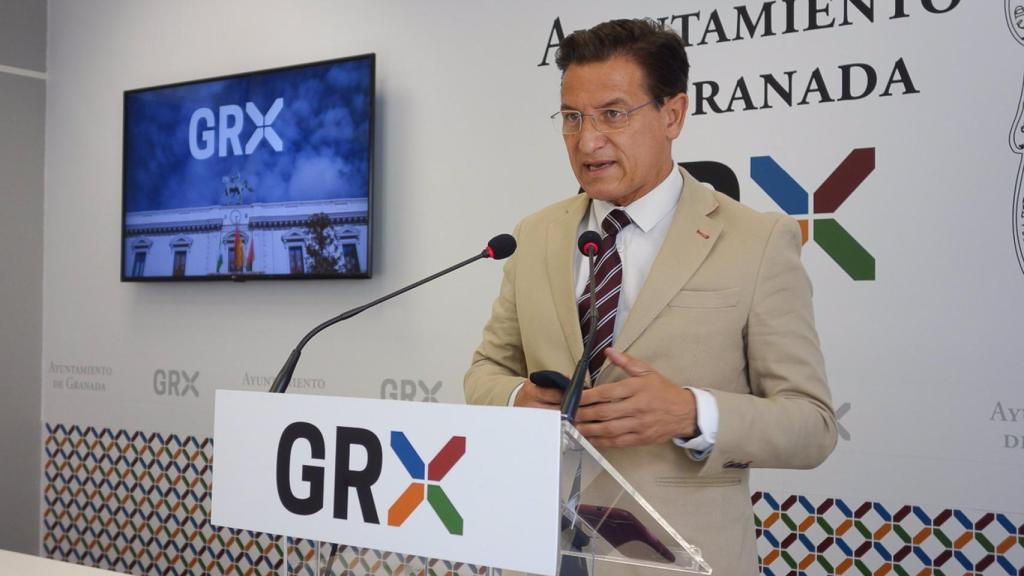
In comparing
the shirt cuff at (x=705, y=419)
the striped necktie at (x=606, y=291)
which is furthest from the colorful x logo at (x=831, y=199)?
the shirt cuff at (x=705, y=419)

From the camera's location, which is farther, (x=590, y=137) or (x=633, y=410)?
(x=590, y=137)

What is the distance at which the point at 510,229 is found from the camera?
129 inches

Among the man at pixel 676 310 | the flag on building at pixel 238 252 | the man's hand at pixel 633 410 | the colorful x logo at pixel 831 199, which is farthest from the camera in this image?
the flag on building at pixel 238 252

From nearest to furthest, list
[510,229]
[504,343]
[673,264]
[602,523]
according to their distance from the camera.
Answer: [602,523] < [673,264] < [504,343] < [510,229]

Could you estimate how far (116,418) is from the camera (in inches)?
168

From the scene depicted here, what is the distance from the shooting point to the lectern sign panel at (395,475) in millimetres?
1122

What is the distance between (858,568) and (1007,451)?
544 millimetres

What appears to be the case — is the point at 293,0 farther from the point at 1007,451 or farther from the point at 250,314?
the point at 1007,451

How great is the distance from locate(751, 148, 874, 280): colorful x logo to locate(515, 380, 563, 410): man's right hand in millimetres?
1504

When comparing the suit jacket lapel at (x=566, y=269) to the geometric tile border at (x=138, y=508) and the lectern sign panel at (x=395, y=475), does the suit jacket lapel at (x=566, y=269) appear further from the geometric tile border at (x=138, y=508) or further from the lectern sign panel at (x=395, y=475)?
the geometric tile border at (x=138, y=508)

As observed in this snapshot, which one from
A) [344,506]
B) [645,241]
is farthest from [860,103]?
[344,506]

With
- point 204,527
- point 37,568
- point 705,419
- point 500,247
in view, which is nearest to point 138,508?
point 204,527

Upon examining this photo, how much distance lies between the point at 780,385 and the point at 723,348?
116 mm

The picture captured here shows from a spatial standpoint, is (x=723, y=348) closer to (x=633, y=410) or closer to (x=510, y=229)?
(x=633, y=410)
